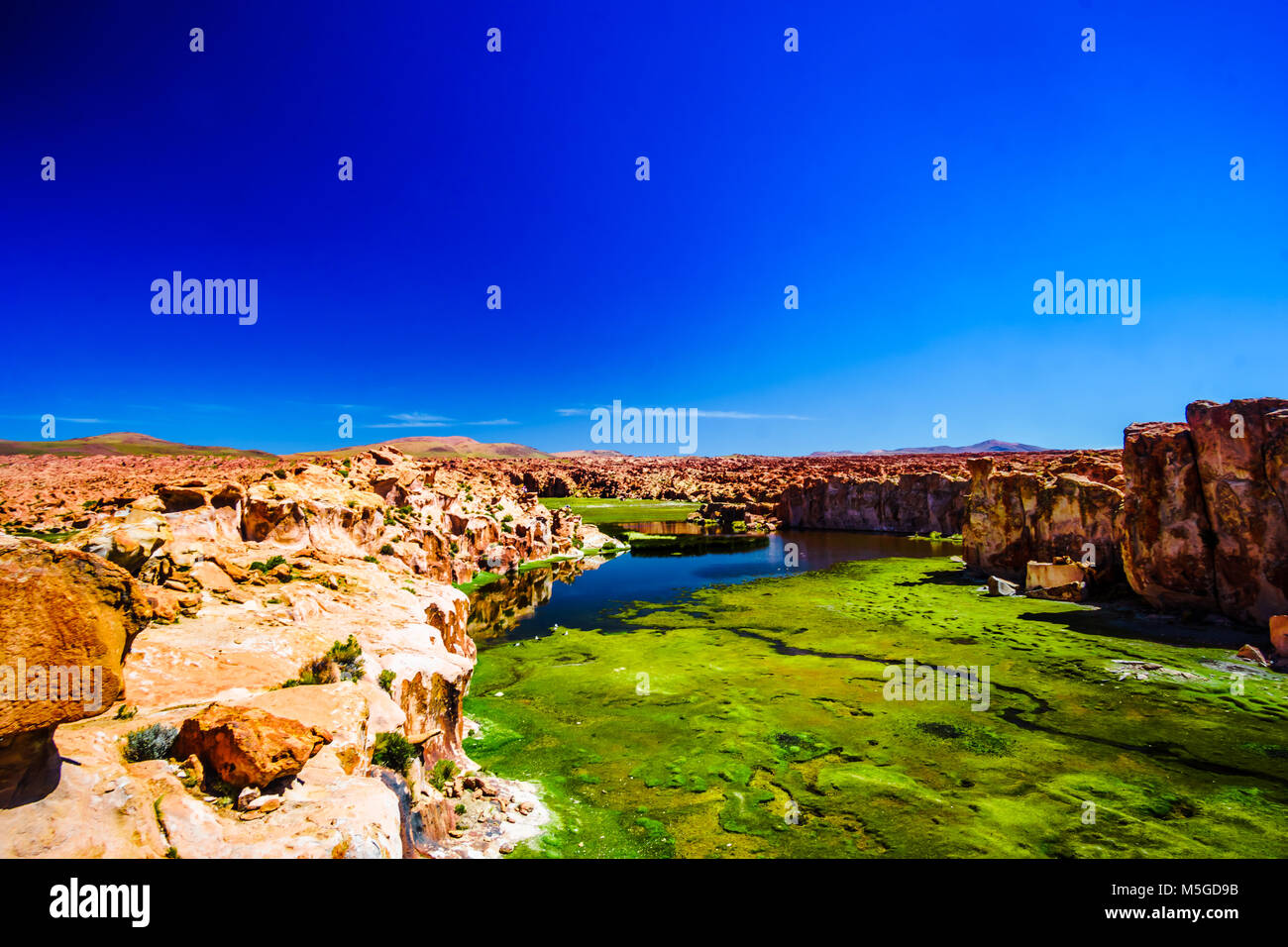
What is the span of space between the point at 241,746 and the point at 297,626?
5812 millimetres

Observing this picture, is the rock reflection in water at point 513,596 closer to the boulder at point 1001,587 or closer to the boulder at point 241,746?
the boulder at point 241,746

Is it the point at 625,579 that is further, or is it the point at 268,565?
the point at 625,579

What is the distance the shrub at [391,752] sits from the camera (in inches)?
384

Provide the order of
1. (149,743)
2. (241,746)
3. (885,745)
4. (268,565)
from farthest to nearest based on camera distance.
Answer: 1. (268,565)
2. (885,745)
3. (149,743)
4. (241,746)

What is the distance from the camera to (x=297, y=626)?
12.7 meters

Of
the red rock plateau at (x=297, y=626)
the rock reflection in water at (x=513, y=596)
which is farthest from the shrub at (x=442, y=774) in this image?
the rock reflection in water at (x=513, y=596)

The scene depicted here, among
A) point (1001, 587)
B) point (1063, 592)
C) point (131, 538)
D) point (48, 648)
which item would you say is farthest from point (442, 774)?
point (1001, 587)

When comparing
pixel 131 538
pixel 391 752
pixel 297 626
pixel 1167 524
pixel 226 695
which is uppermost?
pixel 131 538

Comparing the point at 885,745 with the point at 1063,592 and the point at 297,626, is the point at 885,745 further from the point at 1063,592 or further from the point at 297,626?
the point at 1063,592

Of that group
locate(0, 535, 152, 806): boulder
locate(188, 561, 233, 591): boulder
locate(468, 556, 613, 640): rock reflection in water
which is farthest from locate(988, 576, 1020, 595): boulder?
locate(0, 535, 152, 806): boulder

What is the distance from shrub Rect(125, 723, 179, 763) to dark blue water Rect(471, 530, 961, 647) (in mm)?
20959

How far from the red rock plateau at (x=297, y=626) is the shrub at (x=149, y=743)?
5 cm

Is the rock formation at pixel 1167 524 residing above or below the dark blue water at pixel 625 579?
above
